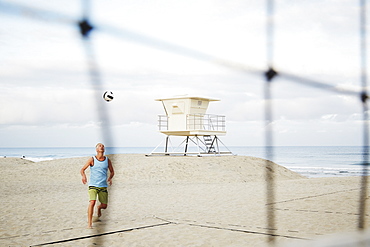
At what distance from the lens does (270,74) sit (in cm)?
145

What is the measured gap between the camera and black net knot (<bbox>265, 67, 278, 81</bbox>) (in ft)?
4.73

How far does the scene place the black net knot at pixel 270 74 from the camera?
1440mm

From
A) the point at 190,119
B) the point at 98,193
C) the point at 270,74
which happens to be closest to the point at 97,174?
the point at 98,193

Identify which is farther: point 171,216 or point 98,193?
point 171,216

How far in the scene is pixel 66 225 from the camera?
7113 mm

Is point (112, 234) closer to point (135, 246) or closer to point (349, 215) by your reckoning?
point (135, 246)

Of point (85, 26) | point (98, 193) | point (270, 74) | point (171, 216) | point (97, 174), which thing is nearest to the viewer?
point (85, 26)

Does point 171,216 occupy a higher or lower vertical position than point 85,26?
lower

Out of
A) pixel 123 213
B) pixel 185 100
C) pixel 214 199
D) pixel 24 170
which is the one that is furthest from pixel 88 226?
pixel 185 100

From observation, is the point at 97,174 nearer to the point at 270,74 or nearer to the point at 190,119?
the point at 270,74

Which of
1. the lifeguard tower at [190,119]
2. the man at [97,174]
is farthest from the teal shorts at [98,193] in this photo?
the lifeguard tower at [190,119]

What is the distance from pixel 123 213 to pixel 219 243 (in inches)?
130

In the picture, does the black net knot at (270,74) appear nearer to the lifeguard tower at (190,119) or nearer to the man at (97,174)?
the man at (97,174)

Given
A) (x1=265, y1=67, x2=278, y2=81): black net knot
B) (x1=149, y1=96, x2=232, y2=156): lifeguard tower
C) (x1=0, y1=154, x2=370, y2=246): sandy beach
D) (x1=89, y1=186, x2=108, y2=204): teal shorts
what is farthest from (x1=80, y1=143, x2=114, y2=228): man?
(x1=149, y1=96, x2=232, y2=156): lifeguard tower
